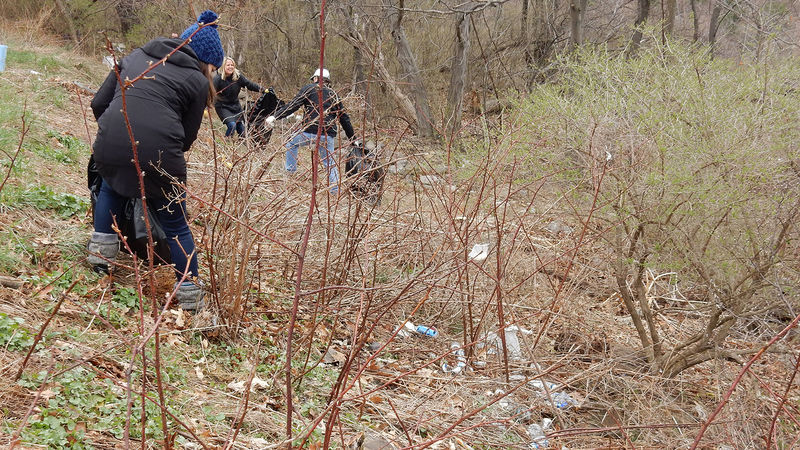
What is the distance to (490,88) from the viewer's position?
14922mm

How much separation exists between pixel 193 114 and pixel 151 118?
11.3 inches

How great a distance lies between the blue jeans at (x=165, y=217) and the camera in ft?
10.5

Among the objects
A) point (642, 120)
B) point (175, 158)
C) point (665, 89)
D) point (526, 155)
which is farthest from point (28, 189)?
point (665, 89)

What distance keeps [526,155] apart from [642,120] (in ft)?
3.14

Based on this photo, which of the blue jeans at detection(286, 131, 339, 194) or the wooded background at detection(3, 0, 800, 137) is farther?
the wooded background at detection(3, 0, 800, 137)

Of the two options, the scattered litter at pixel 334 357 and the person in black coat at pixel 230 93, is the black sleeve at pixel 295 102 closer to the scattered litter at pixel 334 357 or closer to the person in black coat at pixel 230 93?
the person in black coat at pixel 230 93

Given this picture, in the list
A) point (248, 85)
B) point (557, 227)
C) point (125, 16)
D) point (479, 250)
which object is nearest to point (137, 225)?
point (479, 250)

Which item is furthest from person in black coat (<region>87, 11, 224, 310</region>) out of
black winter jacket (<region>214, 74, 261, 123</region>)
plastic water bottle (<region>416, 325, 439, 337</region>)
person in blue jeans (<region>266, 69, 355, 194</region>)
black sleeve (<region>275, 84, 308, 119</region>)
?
black winter jacket (<region>214, 74, 261, 123</region>)

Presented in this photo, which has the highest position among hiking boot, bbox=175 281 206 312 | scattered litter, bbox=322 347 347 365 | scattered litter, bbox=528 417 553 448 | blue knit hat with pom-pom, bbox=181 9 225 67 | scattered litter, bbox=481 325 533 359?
blue knit hat with pom-pom, bbox=181 9 225 67

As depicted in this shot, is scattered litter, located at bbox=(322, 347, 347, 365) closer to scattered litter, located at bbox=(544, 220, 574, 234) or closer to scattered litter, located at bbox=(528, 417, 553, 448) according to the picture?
scattered litter, located at bbox=(528, 417, 553, 448)

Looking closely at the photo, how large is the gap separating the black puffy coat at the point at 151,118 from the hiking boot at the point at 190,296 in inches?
22.9

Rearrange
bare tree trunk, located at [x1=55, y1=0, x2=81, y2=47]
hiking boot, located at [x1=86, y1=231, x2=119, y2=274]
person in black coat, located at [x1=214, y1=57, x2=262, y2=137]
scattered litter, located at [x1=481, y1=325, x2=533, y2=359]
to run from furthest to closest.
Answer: bare tree trunk, located at [x1=55, y1=0, x2=81, y2=47] < person in black coat, located at [x1=214, y1=57, x2=262, y2=137] < scattered litter, located at [x1=481, y1=325, x2=533, y2=359] < hiking boot, located at [x1=86, y1=231, x2=119, y2=274]

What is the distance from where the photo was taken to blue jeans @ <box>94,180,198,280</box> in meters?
3.20

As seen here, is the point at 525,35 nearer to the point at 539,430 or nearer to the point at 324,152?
the point at 324,152
